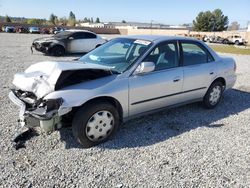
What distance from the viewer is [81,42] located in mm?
15023

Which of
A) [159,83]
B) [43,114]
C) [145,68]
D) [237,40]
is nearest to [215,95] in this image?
[159,83]

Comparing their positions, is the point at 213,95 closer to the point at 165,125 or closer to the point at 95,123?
the point at 165,125

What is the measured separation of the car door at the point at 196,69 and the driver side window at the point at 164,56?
197 mm

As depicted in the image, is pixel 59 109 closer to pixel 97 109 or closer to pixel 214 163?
pixel 97 109

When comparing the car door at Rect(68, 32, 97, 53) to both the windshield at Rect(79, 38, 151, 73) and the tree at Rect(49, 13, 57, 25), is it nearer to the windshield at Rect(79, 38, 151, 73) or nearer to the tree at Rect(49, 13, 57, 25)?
the windshield at Rect(79, 38, 151, 73)

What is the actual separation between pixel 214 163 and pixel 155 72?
170 centimetres

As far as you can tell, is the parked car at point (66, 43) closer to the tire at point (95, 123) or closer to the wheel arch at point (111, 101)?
the wheel arch at point (111, 101)

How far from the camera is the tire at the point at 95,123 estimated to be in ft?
11.9

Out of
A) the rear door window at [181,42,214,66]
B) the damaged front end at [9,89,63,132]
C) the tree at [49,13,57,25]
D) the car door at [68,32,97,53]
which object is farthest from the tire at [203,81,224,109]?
the tree at [49,13,57,25]

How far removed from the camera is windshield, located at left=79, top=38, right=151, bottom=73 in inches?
172

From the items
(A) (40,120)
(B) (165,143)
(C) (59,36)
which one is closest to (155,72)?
(B) (165,143)

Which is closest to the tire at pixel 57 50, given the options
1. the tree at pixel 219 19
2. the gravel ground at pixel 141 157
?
the gravel ground at pixel 141 157

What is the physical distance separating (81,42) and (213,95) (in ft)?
34.9

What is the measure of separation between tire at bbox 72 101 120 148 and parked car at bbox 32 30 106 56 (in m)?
10.6
